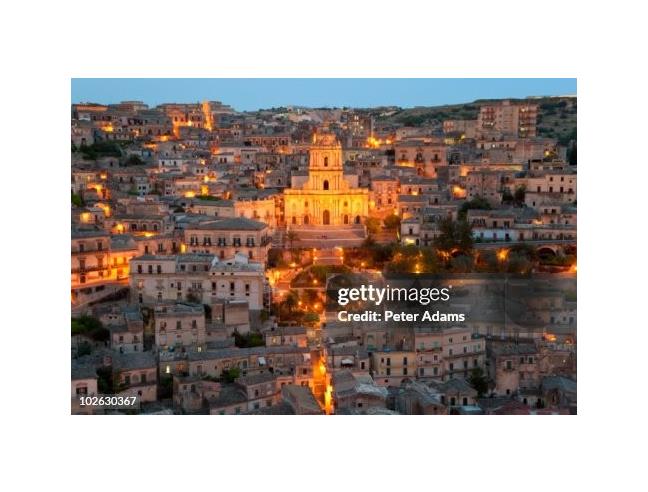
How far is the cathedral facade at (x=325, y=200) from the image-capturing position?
15009mm

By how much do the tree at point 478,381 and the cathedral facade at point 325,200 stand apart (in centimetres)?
637

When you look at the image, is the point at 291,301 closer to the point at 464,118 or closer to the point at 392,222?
the point at 392,222

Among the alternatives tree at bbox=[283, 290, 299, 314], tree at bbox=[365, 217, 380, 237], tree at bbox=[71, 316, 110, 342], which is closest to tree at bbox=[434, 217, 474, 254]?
Answer: tree at bbox=[365, 217, 380, 237]

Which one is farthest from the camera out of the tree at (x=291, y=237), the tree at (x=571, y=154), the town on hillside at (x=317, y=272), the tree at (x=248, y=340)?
the tree at (x=571, y=154)

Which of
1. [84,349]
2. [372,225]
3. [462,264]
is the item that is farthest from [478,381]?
[372,225]

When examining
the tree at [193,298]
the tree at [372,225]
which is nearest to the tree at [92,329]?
the tree at [193,298]

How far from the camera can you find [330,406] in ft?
24.8

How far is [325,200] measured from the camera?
15.2m

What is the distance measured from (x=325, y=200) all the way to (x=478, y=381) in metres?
7.24

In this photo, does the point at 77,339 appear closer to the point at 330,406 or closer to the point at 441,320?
the point at 330,406

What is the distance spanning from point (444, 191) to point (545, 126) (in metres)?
4.13

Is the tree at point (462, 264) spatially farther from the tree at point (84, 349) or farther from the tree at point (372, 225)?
the tree at point (84, 349)

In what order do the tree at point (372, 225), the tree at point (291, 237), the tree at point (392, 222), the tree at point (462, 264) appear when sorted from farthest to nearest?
1. the tree at point (372, 225)
2. the tree at point (392, 222)
3. the tree at point (291, 237)
4. the tree at point (462, 264)

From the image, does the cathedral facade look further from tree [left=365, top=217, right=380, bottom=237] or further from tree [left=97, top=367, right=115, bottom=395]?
tree [left=97, top=367, right=115, bottom=395]
